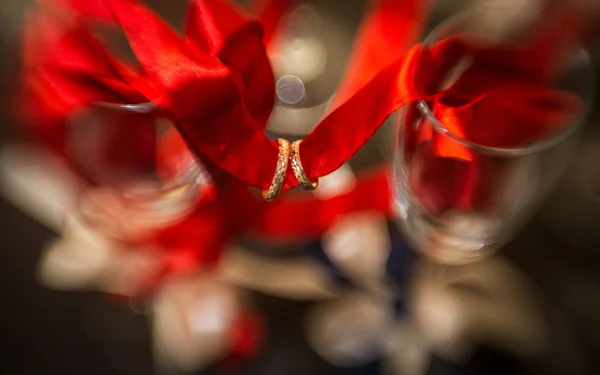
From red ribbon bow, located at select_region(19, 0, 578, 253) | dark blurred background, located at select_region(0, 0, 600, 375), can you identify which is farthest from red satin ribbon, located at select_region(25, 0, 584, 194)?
dark blurred background, located at select_region(0, 0, 600, 375)

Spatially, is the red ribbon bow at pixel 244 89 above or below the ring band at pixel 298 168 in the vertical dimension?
above

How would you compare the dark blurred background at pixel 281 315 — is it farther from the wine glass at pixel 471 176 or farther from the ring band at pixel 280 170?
the ring band at pixel 280 170

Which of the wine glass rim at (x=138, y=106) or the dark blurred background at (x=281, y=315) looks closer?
the wine glass rim at (x=138, y=106)

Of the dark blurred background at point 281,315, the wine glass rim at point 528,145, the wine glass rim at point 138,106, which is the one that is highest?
the wine glass rim at point 138,106

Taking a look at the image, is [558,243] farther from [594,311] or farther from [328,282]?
[328,282]

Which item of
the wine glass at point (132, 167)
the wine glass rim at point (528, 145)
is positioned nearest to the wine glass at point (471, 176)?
the wine glass rim at point (528, 145)

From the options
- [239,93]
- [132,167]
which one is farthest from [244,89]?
[132,167]

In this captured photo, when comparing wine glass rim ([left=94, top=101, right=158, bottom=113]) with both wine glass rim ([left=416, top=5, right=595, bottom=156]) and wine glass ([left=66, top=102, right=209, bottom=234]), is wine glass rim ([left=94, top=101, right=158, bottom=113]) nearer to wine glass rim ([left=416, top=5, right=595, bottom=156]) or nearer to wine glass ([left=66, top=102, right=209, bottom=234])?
wine glass ([left=66, top=102, right=209, bottom=234])
